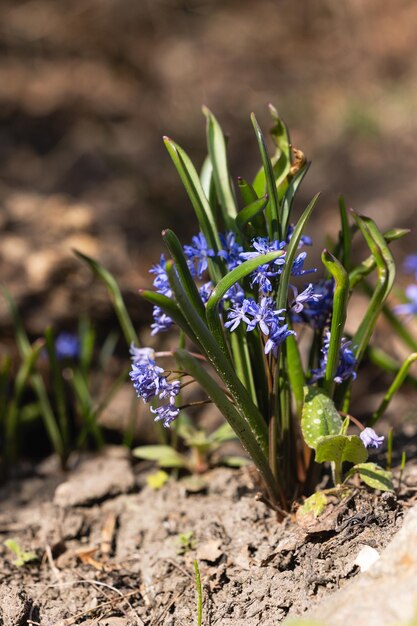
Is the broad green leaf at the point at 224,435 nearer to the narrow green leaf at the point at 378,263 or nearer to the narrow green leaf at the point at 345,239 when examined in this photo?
the narrow green leaf at the point at 378,263

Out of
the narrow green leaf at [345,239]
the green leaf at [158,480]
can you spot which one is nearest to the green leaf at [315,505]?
the narrow green leaf at [345,239]

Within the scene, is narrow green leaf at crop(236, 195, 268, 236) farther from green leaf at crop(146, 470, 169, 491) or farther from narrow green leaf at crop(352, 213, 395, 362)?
green leaf at crop(146, 470, 169, 491)

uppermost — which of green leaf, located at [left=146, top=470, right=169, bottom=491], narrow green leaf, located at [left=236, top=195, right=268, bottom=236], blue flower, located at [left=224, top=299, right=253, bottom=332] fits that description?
narrow green leaf, located at [left=236, top=195, right=268, bottom=236]

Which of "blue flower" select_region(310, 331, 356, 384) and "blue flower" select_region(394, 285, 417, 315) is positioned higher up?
"blue flower" select_region(310, 331, 356, 384)

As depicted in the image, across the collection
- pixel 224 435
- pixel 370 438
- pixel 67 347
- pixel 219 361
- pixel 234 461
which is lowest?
pixel 234 461

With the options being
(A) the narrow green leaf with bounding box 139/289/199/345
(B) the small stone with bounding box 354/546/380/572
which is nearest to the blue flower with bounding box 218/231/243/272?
(A) the narrow green leaf with bounding box 139/289/199/345

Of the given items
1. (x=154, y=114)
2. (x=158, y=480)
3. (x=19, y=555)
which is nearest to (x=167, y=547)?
(x=158, y=480)

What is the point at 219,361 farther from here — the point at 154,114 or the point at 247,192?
the point at 154,114

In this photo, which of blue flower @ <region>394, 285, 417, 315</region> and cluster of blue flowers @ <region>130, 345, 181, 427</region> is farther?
blue flower @ <region>394, 285, 417, 315</region>
